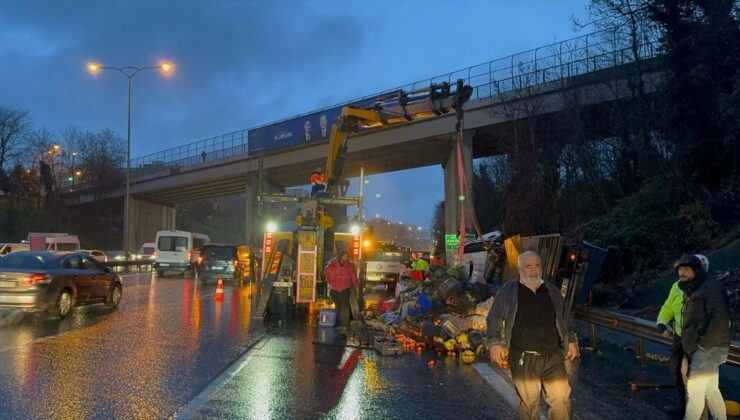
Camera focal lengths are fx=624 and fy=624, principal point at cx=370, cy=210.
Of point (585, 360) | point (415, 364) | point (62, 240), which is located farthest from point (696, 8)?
point (62, 240)

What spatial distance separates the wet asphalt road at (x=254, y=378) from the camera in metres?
6.50

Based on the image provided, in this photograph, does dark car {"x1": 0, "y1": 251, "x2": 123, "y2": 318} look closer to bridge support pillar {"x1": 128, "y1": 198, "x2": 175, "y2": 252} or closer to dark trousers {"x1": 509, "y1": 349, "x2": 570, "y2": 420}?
dark trousers {"x1": 509, "y1": 349, "x2": 570, "y2": 420}

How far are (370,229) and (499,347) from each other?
11338mm

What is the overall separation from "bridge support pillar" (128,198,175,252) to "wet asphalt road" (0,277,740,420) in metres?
57.2

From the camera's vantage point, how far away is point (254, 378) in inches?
313

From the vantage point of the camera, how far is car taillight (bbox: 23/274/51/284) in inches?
491

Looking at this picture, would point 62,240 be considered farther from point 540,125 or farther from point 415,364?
point 415,364

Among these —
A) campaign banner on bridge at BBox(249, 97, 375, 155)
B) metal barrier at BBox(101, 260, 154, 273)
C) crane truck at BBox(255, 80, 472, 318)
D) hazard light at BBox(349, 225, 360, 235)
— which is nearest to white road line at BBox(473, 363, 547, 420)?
crane truck at BBox(255, 80, 472, 318)

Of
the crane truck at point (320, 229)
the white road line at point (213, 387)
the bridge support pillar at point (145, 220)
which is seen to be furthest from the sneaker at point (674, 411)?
the bridge support pillar at point (145, 220)

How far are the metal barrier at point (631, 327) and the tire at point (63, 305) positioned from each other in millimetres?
10379

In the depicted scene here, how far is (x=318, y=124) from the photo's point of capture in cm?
3925

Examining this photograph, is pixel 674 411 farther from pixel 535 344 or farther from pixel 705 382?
pixel 535 344

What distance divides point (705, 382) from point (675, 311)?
0.86 metres

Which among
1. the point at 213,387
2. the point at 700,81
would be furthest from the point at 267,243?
the point at 700,81
